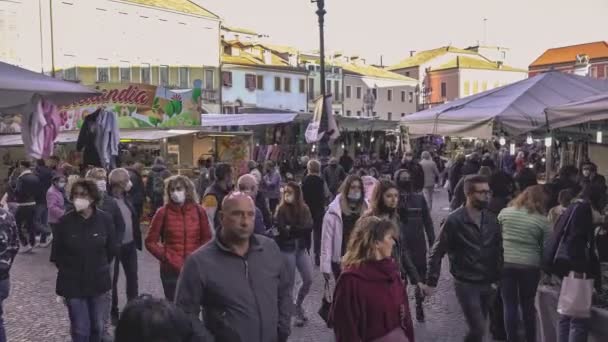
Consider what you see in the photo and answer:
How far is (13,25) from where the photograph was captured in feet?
108

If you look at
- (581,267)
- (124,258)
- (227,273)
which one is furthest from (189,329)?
(124,258)

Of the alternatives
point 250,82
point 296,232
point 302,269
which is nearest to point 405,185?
point 296,232

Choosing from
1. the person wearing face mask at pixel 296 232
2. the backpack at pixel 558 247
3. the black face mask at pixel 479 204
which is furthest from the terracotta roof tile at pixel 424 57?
the backpack at pixel 558 247

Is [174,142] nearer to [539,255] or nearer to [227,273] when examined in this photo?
[539,255]

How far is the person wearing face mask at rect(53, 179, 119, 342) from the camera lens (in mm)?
5031

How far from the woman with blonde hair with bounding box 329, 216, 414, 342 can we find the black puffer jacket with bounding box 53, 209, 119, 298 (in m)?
2.26

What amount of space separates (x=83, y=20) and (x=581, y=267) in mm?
36016

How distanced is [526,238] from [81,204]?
143 inches

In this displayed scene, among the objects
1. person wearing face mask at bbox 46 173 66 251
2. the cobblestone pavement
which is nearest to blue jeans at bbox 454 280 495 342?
the cobblestone pavement

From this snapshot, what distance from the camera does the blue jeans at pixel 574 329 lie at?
4789 millimetres

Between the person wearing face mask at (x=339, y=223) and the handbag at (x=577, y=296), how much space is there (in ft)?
7.01

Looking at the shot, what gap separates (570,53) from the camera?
84.1 meters

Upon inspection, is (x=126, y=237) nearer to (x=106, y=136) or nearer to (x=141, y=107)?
(x=106, y=136)

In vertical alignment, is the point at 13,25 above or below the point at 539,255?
above
